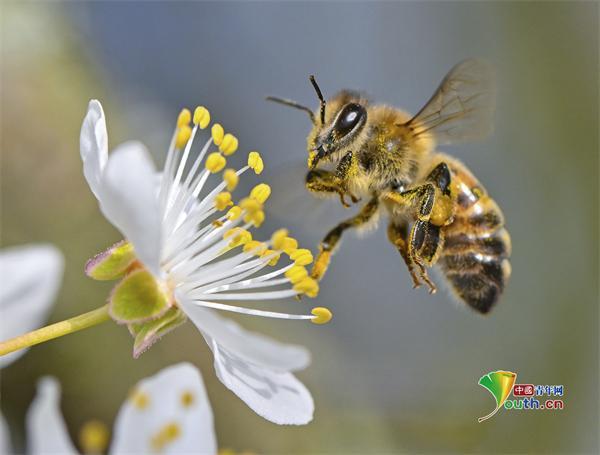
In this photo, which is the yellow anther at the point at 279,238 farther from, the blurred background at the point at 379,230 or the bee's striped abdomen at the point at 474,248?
the blurred background at the point at 379,230

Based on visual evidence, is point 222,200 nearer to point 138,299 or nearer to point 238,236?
point 238,236

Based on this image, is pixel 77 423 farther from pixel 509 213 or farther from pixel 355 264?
pixel 509 213

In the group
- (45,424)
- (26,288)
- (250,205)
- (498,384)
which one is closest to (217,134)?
(250,205)

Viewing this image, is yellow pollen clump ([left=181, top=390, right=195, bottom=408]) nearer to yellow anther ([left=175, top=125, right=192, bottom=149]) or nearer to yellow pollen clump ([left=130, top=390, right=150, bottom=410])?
yellow pollen clump ([left=130, top=390, right=150, bottom=410])

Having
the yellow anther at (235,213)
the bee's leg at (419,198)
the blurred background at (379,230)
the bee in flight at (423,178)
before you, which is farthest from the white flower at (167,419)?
the blurred background at (379,230)

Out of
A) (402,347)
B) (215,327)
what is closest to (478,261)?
(215,327)
